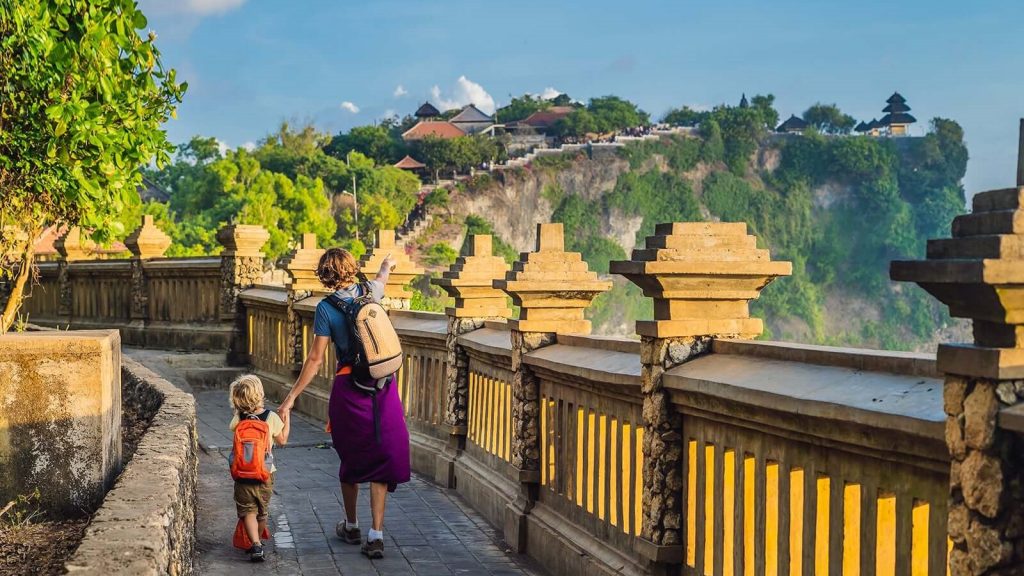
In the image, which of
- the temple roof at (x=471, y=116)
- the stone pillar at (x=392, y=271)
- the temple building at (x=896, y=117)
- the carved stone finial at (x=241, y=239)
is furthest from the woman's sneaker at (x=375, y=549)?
the temple building at (x=896, y=117)

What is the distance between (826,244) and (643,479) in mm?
133017

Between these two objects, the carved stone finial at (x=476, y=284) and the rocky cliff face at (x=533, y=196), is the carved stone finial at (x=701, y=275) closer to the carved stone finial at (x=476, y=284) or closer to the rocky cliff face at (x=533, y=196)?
the carved stone finial at (x=476, y=284)

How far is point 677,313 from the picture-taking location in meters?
4.96

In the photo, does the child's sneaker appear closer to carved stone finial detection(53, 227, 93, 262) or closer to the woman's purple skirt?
the woman's purple skirt

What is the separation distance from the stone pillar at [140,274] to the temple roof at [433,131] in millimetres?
101342

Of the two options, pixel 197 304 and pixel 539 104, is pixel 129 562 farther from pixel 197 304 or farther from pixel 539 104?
pixel 539 104

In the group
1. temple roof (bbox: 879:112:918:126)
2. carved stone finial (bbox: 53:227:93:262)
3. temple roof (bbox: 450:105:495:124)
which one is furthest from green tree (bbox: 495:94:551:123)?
carved stone finial (bbox: 53:227:93:262)

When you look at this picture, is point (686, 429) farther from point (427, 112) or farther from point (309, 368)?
point (427, 112)

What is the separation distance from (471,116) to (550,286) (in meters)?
135

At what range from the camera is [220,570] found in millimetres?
6324

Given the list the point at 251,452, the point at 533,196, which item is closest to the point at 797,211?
the point at 533,196

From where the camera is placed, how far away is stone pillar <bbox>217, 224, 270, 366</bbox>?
16359 millimetres

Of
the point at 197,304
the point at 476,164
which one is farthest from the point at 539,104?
the point at 197,304

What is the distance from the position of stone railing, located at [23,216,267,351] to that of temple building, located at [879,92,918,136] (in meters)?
141
